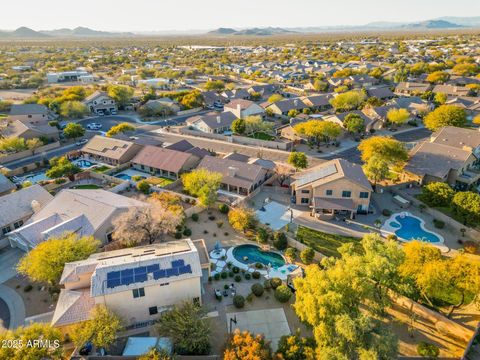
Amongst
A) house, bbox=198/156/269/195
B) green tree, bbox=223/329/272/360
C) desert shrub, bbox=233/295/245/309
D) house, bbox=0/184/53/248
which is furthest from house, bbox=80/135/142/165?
green tree, bbox=223/329/272/360

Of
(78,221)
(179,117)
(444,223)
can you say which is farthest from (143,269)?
(179,117)

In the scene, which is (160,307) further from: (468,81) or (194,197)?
(468,81)

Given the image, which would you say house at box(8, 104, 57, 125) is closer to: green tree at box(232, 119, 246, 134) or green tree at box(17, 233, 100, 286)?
green tree at box(232, 119, 246, 134)

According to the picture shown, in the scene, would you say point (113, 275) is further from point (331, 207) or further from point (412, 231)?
point (412, 231)

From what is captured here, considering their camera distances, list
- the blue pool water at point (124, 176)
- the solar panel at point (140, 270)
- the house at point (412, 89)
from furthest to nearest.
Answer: the house at point (412, 89) < the blue pool water at point (124, 176) < the solar panel at point (140, 270)

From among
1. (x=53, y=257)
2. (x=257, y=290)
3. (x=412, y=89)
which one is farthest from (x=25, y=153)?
(x=412, y=89)

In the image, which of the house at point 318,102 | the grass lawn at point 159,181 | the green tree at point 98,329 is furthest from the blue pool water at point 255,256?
the house at point 318,102

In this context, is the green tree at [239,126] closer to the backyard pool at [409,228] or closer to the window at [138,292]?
the backyard pool at [409,228]
